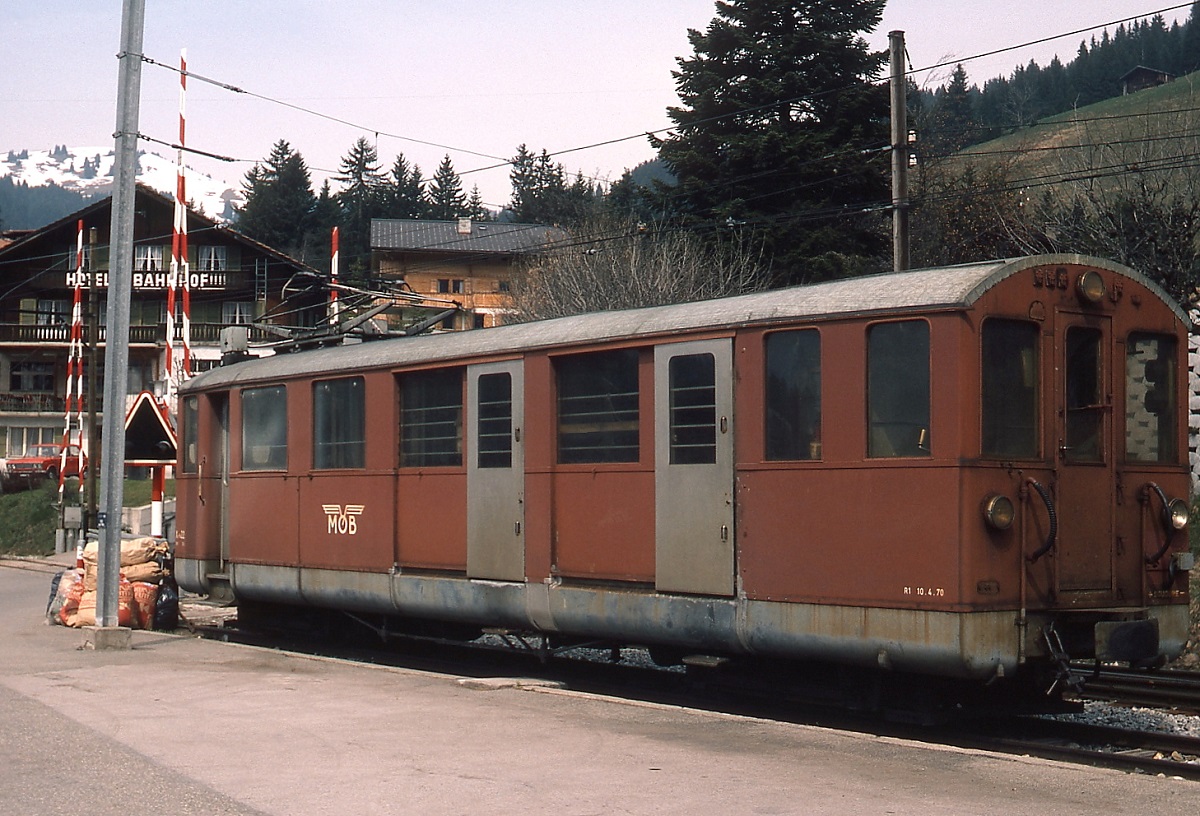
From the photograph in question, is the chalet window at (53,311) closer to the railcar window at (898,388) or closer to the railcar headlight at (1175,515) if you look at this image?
the railcar window at (898,388)

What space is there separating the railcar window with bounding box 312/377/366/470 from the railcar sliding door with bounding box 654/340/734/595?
157 inches

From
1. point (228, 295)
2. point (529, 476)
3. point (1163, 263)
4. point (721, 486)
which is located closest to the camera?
point (721, 486)

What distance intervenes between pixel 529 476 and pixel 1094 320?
4.45 metres

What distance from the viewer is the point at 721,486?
33.1ft

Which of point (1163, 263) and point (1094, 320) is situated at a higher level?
point (1163, 263)

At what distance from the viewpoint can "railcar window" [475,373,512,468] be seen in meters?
12.0

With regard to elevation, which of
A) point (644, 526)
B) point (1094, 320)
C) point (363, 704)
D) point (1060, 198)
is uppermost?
point (1060, 198)

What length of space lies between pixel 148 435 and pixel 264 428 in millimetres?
2187

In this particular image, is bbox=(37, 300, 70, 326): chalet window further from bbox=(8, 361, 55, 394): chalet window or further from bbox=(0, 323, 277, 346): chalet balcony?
bbox=(8, 361, 55, 394): chalet window

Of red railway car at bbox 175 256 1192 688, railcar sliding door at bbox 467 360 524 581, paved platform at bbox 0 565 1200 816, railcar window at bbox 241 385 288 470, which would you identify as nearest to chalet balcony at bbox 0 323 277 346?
railcar window at bbox 241 385 288 470

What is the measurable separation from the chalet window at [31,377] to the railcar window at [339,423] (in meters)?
58.0

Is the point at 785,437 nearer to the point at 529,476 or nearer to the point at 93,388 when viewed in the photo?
the point at 529,476

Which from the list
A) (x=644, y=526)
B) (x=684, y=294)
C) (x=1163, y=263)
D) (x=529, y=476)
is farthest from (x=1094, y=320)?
(x=684, y=294)

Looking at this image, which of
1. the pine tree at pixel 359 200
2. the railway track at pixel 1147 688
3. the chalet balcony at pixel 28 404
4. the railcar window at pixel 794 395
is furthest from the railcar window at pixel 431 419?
the pine tree at pixel 359 200
